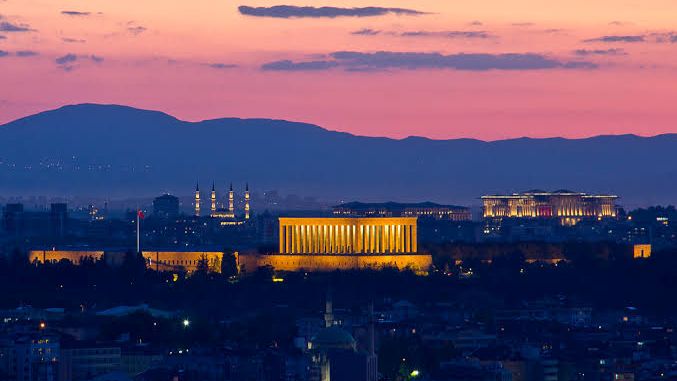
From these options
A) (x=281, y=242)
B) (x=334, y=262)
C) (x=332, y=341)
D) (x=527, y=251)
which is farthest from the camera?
(x=281, y=242)

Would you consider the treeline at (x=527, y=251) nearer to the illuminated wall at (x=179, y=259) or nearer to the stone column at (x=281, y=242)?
the stone column at (x=281, y=242)

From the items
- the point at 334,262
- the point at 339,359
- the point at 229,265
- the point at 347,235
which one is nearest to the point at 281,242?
the point at 347,235

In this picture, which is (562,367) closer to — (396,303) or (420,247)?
(396,303)

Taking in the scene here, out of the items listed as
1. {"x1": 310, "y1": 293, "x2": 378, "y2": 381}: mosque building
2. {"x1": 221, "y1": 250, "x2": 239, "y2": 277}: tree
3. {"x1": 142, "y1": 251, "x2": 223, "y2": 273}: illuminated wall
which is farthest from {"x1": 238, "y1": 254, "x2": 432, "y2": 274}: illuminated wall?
{"x1": 310, "y1": 293, "x2": 378, "y2": 381}: mosque building

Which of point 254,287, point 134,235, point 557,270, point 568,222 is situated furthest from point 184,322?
point 568,222

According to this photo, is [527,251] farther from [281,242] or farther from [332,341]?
[332,341]

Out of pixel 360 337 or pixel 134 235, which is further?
pixel 134 235
